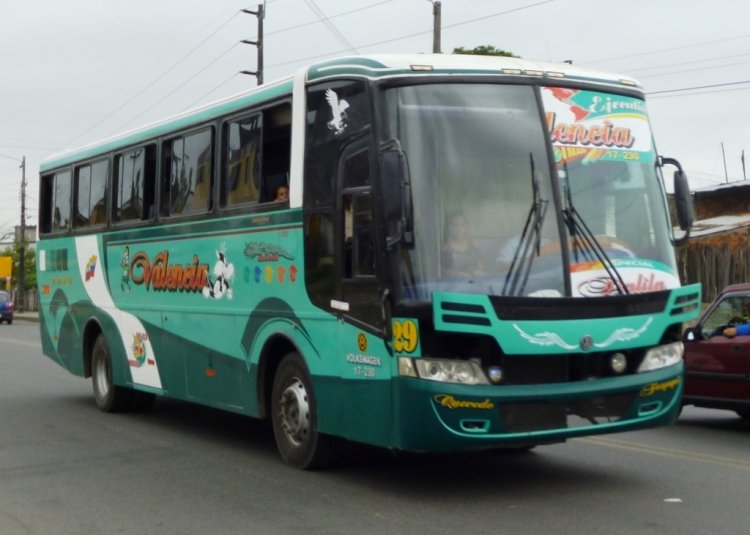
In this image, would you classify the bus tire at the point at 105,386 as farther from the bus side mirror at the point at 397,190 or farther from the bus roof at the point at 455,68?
the bus side mirror at the point at 397,190

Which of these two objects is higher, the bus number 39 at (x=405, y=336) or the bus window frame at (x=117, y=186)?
the bus window frame at (x=117, y=186)

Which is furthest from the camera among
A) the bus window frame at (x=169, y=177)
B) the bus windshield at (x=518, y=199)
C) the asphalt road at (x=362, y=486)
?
the bus window frame at (x=169, y=177)

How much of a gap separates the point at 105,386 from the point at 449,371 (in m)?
7.35

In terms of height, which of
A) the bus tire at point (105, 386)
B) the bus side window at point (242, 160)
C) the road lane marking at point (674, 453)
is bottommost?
the road lane marking at point (674, 453)

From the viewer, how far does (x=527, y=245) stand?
7926 mm

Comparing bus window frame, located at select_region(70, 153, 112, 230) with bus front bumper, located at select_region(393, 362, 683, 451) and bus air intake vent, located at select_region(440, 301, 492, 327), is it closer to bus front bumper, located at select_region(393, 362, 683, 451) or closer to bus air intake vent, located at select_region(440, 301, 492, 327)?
bus front bumper, located at select_region(393, 362, 683, 451)

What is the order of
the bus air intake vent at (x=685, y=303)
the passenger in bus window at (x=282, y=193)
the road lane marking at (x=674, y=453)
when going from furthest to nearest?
the road lane marking at (x=674, y=453) < the passenger in bus window at (x=282, y=193) < the bus air intake vent at (x=685, y=303)

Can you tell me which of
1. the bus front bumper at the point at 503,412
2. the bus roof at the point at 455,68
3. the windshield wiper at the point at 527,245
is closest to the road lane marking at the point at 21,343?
the bus roof at the point at 455,68

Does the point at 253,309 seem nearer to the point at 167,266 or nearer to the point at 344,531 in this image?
the point at 167,266

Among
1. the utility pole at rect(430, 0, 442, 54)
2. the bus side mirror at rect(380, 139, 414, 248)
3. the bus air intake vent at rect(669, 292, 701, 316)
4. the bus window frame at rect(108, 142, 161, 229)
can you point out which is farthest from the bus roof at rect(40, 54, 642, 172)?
the utility pole at rect(430, 0, 442, 54)

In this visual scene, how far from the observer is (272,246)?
9.65m

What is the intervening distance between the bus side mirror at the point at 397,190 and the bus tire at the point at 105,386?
6.93 m

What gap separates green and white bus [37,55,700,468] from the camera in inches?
303

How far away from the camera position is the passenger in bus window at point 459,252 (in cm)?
777
